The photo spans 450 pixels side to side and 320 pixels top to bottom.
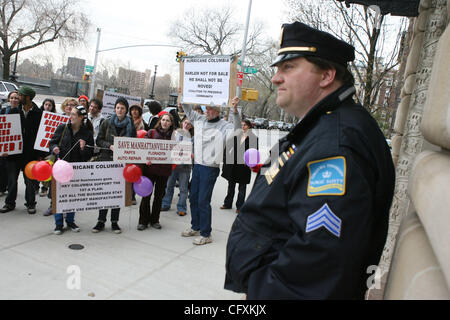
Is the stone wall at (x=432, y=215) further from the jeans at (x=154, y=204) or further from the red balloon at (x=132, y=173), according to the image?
the jeans at (x=154, y=204)

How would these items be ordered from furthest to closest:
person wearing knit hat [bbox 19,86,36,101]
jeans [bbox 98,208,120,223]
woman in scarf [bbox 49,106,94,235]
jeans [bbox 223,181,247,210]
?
jeans [bbox 223,181,247,210]
person wearing knit hat [bbox 19,86,36,101]
jeans [bbox 98,208,120,223]
woman in scarf [bbox 49,106,94,235]

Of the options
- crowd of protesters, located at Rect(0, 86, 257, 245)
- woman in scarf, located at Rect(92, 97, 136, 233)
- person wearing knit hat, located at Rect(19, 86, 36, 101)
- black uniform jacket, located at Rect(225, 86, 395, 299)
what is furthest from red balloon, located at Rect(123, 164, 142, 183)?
black uniform jacket, located at Rect(225, 86, 395, 299)

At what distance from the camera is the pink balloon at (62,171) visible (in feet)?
15.4

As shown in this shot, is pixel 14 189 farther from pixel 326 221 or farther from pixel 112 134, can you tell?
pixel 326 221

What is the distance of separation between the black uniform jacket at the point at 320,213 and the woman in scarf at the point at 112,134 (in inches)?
168

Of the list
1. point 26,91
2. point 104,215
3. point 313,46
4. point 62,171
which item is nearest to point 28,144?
point 26,91

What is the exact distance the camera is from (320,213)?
1145 mm

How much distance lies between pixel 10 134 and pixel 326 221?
5.91m

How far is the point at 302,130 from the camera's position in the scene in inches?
57.7

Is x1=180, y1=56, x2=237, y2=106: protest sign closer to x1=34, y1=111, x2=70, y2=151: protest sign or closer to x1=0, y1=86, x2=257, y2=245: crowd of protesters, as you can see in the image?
x1=0, y1=86, x2=257, y2=245: crowd of protesters

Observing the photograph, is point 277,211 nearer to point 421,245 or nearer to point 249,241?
point 249,241

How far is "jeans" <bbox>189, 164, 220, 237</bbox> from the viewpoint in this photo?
508cm

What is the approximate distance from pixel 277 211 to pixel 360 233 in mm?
328
